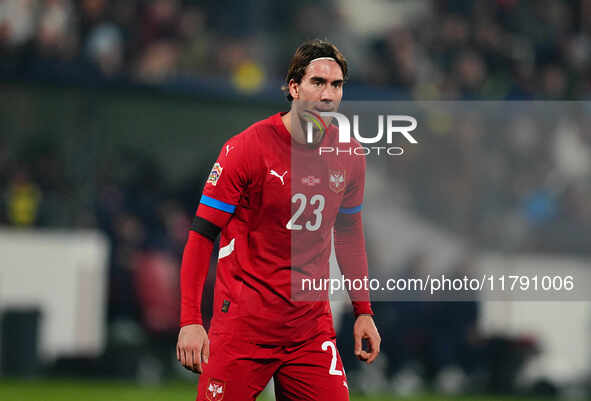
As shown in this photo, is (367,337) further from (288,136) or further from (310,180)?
(288,136)

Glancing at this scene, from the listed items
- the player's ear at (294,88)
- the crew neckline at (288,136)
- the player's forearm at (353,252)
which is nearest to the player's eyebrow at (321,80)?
the player's ear at (294,88)

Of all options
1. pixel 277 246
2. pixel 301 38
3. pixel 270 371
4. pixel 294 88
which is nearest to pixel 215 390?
pixel 270 371

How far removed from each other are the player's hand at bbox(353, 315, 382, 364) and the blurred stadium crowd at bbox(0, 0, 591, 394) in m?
2.96

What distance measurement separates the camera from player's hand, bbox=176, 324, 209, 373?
394 centimetres

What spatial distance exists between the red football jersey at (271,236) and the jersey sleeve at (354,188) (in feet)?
0.44

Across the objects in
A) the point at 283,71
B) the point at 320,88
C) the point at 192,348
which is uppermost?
the point at 283,71

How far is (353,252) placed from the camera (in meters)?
4.51

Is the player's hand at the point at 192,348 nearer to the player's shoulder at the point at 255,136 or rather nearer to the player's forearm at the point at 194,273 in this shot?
the player's forearm at the point at 194,273

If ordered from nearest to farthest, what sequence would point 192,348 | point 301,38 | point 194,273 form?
point 192,348 < point 194,273 < point 301,38

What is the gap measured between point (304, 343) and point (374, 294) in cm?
53

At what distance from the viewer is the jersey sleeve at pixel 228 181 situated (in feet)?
13.5

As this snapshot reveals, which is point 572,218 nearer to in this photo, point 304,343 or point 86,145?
point 86,145

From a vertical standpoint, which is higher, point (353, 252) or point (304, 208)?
point (304, 208)

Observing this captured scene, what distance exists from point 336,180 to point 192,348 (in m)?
1.00
